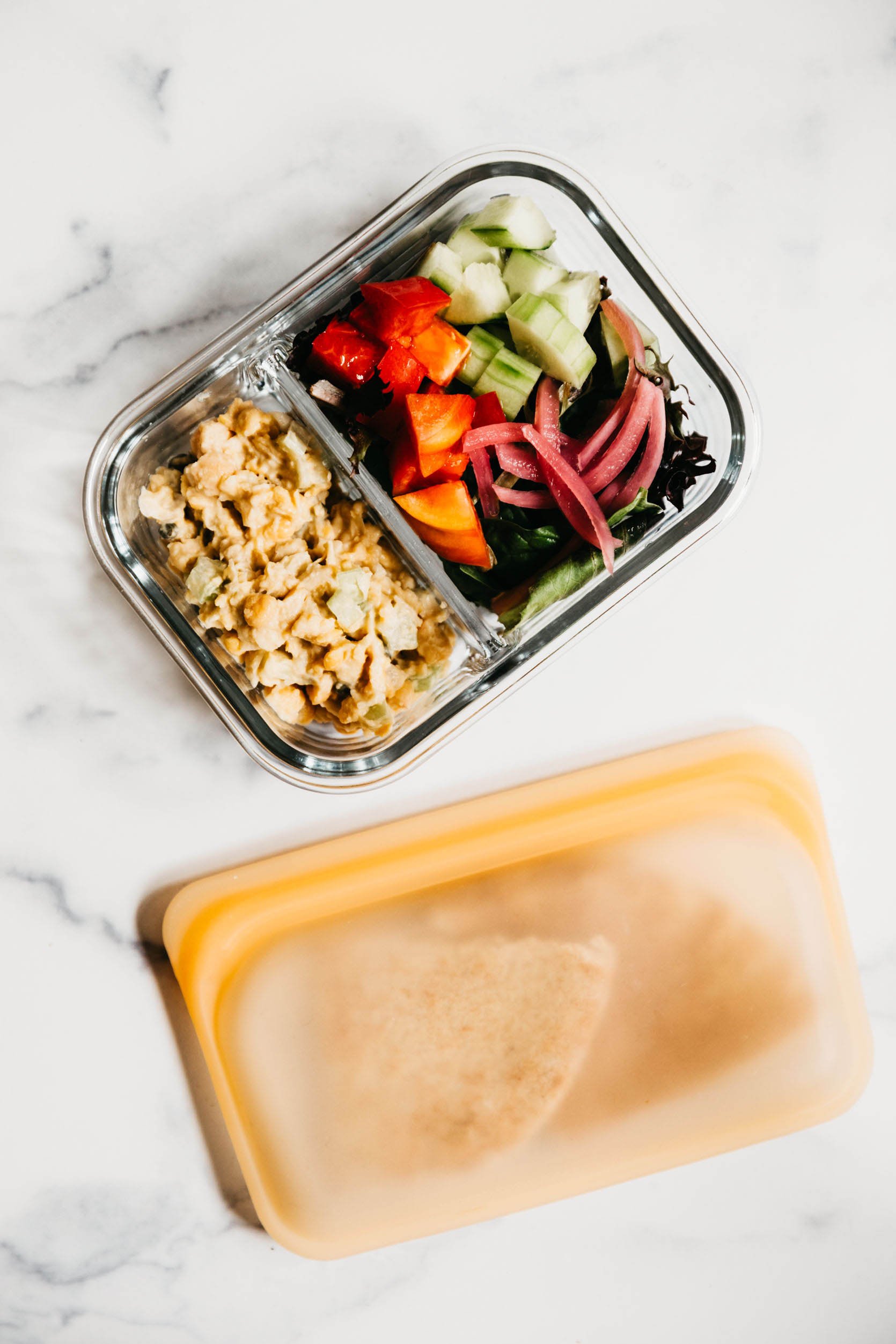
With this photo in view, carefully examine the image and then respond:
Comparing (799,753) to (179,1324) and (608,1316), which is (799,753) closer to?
(608,1316)

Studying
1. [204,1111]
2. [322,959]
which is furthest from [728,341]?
[204,1111]

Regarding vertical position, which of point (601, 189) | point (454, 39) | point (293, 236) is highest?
point (454, 39)

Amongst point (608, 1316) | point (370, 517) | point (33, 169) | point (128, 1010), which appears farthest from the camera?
point (608, 1316)

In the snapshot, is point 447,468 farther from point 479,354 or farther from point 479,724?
point 479,724

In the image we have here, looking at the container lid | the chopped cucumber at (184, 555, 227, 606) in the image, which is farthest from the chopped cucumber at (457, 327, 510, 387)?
the container lid

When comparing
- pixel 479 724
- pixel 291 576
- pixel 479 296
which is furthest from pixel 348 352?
pixel 479 724
